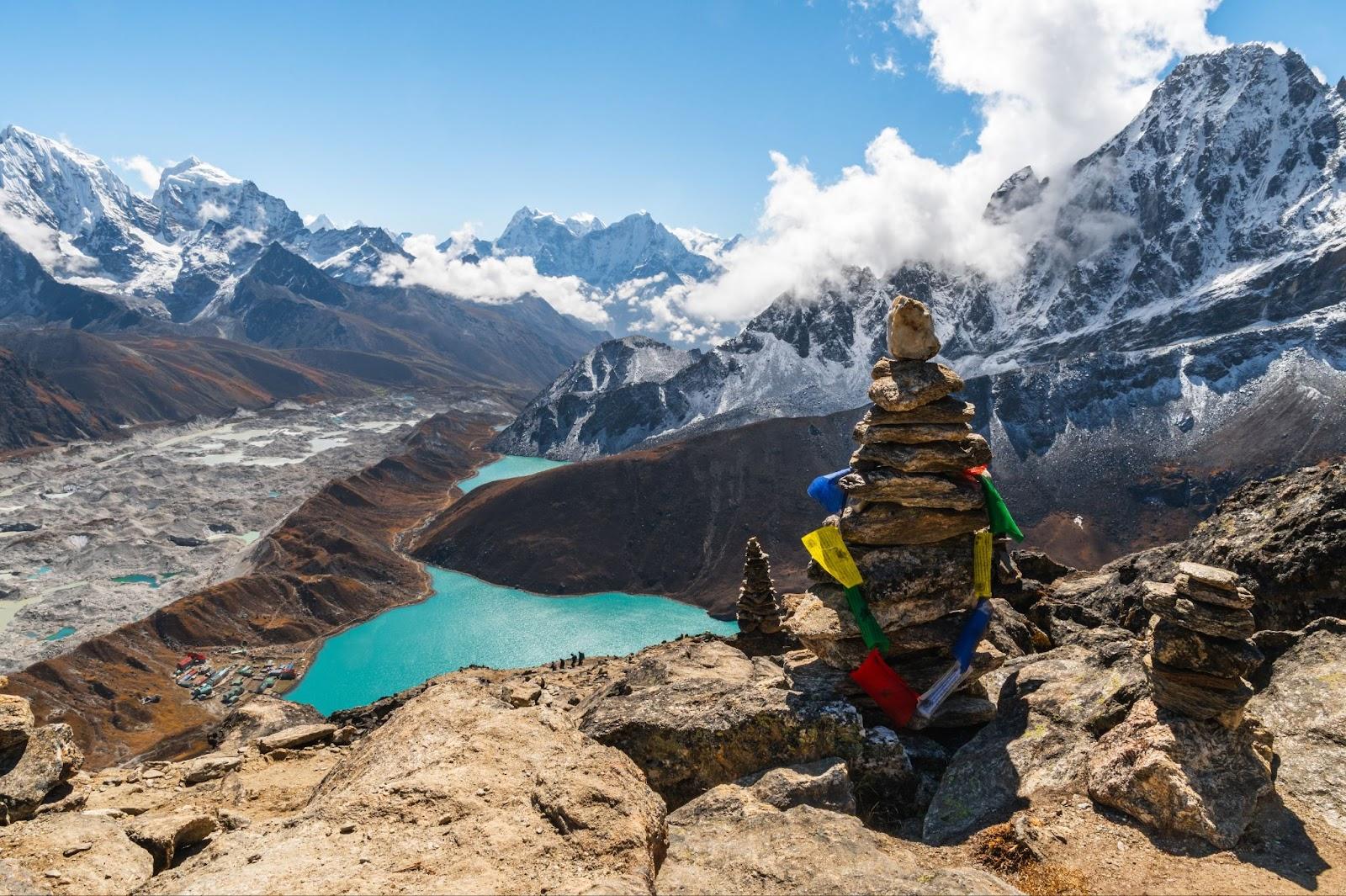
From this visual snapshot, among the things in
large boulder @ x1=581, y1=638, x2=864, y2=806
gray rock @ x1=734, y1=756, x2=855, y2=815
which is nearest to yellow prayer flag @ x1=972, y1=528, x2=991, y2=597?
large boulder @ x1=581, y1=638, x2=864, y2=806

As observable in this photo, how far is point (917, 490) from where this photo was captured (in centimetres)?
1520

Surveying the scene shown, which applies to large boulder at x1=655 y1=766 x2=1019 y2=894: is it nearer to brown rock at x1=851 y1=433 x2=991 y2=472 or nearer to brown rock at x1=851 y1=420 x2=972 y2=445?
brown rock at x1=851 y1=433 x2=991 y2=472

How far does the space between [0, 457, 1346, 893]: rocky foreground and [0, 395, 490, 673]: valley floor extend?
320 ft

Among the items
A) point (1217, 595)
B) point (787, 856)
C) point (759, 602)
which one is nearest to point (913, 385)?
point (1217, 595)

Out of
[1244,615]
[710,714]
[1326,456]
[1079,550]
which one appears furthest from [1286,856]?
[1326,456]

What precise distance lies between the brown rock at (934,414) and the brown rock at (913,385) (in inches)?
6.7

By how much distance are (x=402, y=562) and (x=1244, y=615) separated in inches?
5007

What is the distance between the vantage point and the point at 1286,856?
954cm

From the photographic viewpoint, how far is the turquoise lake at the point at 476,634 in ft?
276

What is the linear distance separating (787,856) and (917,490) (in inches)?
331

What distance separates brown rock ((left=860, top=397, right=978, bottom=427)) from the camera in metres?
15.7

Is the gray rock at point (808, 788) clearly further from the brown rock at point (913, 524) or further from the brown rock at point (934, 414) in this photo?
the brown rock at point (934, 414)

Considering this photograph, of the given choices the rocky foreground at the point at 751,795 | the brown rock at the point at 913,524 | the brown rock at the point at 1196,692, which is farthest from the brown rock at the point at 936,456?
the brown rock at the point at 1196,692

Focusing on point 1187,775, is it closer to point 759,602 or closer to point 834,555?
point 834,555
